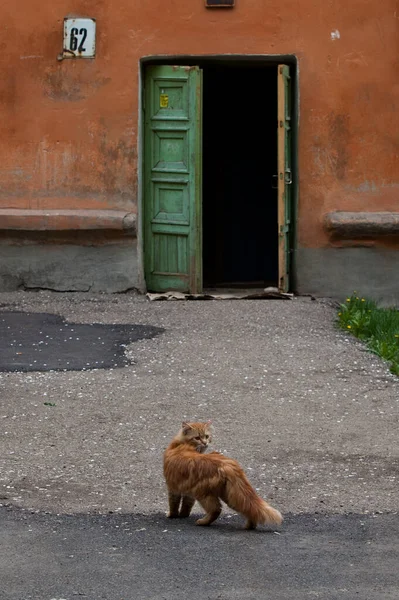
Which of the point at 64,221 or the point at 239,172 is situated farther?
the point at 239,172

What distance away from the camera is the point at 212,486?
18.3 feet

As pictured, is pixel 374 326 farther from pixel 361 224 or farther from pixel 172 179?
pixel 172 179

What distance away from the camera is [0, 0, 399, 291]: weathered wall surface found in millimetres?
12891

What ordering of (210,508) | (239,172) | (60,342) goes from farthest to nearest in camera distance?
(239,172), (60,342), (210,508)

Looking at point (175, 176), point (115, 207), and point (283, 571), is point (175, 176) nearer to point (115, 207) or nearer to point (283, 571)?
point (115, 207)

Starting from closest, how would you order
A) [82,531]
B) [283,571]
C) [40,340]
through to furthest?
1. [283,571]
2. [82,531]
3. [40,340]

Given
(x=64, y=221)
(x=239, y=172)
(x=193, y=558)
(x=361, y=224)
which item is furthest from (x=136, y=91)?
(x=193, y=558)

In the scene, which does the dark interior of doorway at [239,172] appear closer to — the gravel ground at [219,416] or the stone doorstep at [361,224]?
the stone doorstep at [361,224]

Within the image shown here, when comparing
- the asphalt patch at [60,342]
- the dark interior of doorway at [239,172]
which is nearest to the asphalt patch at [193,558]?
the asphalt patch at [60,342]

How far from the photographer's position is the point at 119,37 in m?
12.9

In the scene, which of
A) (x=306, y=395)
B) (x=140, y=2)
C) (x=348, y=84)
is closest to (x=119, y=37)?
(x=140, y=2)

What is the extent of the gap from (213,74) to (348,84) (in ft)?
11.2

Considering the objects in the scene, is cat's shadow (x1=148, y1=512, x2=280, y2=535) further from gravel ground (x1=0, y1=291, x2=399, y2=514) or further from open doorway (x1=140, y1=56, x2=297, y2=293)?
open doorway (x1=140, y1=56, x2=297, y2=293)

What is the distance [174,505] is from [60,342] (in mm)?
4647
